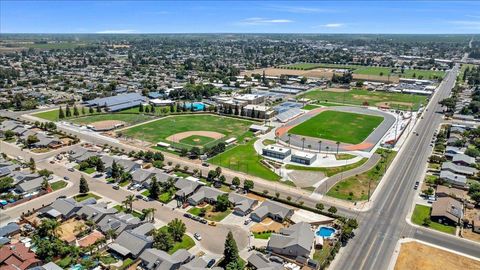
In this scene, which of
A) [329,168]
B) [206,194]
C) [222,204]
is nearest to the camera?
[222,204]

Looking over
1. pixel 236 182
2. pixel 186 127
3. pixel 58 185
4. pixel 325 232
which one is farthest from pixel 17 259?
pixel 186 127

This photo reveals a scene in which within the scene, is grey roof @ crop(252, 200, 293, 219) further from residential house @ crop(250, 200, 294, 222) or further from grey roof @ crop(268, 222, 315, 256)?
grey roof @ crop(268, 222, 315, 256)

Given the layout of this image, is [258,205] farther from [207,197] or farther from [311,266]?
[311,266]

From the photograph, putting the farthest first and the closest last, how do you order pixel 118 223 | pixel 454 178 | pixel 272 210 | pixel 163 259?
pixel 454 178 < pixel 272 210 < pixel 118 223 < pixel 163 259

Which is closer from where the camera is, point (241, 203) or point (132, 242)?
point (132, 242)

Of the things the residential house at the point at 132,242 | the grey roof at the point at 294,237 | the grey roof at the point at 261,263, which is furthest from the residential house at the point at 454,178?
the residential house at the point at 132,242

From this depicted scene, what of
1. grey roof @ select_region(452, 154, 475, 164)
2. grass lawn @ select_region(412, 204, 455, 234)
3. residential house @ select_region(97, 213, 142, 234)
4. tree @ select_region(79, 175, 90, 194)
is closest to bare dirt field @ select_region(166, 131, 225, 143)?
tree @ select_region(79, 175, 90, 194)

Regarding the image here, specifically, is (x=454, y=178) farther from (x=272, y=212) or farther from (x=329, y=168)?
(x=272, y=212)
